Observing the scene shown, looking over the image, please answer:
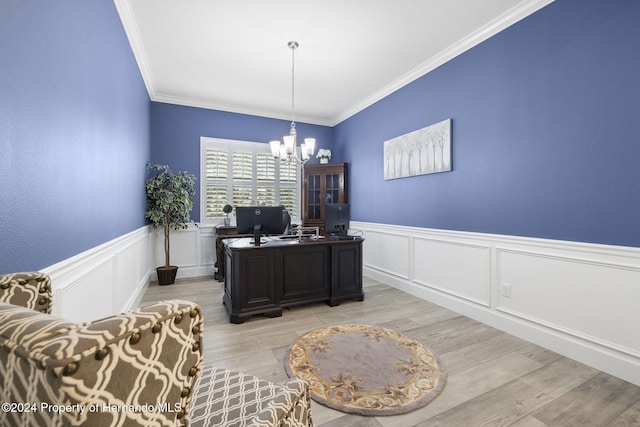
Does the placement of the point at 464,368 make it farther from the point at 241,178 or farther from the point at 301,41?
the point at 241,178

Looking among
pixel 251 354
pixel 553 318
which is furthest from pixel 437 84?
pixel 251 354

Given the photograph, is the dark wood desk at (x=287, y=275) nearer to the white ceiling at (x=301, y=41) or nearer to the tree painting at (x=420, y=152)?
the tree painting at (x=420, y=152)

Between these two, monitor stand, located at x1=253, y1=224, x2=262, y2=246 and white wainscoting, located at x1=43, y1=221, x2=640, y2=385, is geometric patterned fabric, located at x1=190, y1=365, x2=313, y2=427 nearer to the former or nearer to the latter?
white wainscoting, located at x1=43, y1=221, x2=640, y2=385

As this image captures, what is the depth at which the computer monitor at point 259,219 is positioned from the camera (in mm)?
3262

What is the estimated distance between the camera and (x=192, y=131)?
488 cm

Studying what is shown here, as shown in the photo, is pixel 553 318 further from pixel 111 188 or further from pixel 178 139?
pixel 178 139

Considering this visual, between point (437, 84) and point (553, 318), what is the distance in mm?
2889

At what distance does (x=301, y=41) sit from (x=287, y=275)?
272 centimetres

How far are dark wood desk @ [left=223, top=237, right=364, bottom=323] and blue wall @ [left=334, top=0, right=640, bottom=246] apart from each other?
1.27 metres

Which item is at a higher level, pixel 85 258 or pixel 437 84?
pixel 437 84

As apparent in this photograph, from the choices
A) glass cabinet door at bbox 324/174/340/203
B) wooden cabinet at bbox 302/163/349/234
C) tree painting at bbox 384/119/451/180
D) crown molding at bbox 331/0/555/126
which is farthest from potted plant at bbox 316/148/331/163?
tree painting at bbox 384/119/451/180

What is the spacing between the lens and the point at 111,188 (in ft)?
7.72

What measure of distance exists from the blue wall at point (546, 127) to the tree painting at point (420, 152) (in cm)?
10

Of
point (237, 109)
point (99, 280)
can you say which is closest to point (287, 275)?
point (99, 280)
